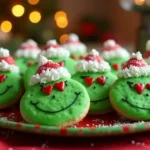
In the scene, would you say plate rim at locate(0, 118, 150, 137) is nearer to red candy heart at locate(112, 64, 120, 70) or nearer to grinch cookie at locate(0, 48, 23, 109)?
grinch cookie at locate(0, 48, 23, 109)

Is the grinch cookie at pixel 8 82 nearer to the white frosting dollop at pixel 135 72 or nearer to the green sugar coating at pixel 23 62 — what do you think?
the green sugar coating at pixel 23 62

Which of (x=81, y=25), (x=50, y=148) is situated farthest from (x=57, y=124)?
(x=81, y=25)

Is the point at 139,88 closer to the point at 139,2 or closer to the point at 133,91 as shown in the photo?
the point at 133,91

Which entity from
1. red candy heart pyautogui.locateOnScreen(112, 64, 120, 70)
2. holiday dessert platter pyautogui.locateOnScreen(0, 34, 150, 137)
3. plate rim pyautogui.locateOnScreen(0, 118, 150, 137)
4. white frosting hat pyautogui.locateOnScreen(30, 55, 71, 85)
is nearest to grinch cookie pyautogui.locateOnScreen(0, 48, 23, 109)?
holiday dessert platter pyautogui.locateOnScreen(0, 34, 150, 137)

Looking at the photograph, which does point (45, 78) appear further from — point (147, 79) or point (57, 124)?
point (147, 79)

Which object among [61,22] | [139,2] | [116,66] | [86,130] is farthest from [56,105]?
[61,22]
